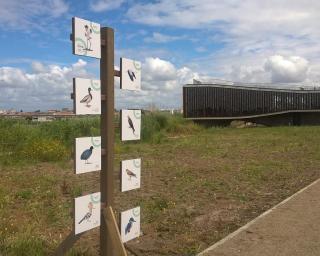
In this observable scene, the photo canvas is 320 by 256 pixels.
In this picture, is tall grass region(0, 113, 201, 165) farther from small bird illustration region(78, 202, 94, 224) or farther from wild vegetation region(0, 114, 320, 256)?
small bird illustration region(78, 202, 94, 224)

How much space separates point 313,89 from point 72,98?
51106mm

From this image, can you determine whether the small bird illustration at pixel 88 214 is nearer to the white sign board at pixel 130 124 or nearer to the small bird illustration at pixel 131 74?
the white sign board at pixel 130 124

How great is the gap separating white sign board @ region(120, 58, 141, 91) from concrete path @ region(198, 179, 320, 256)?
2085 millimetres

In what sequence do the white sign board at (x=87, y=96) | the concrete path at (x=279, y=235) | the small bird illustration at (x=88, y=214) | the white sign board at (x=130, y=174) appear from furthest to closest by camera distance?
the concrete path at (x=279, y=235) < the white sign board at (x=130, y=174) < the small bird illustration at (x=88, y=214) < the white sign board at (x=87, y=96)

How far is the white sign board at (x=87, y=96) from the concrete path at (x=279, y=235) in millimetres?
2235

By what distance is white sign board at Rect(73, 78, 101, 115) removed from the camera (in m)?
4.56

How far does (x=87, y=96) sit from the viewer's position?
468cm

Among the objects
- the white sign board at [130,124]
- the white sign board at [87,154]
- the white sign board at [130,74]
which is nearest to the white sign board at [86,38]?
the white sign board at [130,74]

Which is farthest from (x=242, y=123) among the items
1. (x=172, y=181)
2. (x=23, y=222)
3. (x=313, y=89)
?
(x=23, y=222)

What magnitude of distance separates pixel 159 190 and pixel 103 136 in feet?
17.7

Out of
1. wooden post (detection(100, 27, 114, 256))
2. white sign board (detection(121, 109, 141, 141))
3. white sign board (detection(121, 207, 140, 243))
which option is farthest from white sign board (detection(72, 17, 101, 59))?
white sign board (detection(121, 207, 140, 243))

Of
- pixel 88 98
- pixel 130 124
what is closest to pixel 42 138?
pixel 130 124

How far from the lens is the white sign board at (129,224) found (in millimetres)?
5246

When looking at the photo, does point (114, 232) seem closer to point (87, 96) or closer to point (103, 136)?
point (103, 136)
